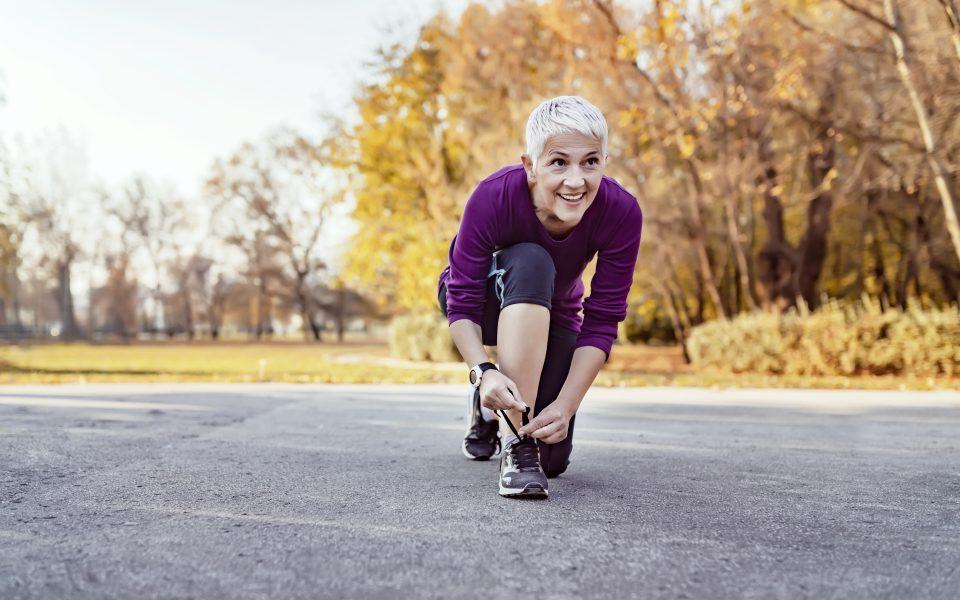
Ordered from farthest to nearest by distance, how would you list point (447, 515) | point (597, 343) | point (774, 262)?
point (774, 262) → point (597, 343) → point (447, 515)

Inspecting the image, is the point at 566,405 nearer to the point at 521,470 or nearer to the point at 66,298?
the point at 521,470

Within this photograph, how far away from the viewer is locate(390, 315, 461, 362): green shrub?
1752 centimetres

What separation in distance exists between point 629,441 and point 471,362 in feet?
6.40

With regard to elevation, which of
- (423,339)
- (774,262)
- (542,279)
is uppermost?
(774,262)

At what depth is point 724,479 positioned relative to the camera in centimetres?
315

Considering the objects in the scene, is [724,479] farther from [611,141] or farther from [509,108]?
[509,108]

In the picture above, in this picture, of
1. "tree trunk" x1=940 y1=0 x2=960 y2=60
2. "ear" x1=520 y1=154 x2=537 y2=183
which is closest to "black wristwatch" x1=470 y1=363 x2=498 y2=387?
"ear" x1=520 y1=154 x2=537 y2=183

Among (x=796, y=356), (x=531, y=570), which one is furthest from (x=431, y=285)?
(x=531, y=570)

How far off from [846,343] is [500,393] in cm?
1085

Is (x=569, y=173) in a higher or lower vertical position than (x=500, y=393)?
higher

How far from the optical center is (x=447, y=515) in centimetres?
235

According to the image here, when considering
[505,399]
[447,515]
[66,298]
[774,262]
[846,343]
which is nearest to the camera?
[447,515]

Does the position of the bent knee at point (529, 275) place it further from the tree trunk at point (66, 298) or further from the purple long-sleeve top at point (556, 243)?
the tree trunk at point (66, 298)

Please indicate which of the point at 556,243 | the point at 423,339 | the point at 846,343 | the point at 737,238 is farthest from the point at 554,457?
the point at 423,339
